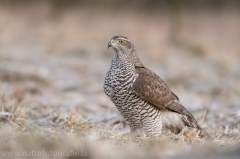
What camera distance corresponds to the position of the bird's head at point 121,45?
6.75m

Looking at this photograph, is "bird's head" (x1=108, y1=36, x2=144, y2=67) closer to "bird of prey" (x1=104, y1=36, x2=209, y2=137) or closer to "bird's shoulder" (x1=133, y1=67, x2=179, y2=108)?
"bird of prey" (x1=104, y1=36, x2=209, y2=137)

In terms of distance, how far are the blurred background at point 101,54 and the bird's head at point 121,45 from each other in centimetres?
101

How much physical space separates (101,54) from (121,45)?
10672 millimetres

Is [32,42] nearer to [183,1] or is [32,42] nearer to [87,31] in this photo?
[87,31]

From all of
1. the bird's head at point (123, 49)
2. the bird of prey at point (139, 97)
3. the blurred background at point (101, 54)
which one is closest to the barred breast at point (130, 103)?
the bird of prey at point (139, 97)

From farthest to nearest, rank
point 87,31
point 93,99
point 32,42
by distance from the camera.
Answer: point 87,31 → point 32,42 → point 93,99

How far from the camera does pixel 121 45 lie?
6777 millimetres

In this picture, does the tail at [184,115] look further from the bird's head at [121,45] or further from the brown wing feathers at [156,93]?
the bird's head at [121,45]

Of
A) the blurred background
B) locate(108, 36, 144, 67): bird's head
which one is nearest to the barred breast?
locate(108, 36, 144, 67): bird's head

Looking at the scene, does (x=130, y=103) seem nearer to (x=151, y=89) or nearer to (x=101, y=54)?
(x=151, y=89)

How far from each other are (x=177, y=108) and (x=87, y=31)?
15873mm

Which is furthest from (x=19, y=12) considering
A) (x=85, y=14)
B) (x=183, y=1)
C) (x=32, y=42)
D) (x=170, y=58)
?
(x=170, y=58)

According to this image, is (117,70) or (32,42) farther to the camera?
(32,42)

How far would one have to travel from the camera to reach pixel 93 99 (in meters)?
10.3
